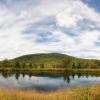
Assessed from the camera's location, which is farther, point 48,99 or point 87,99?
point 48,99

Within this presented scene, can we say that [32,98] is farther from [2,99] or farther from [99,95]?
[99,95]

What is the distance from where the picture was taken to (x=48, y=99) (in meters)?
22.5

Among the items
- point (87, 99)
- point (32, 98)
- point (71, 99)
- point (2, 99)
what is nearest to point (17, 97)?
point (32, 98)

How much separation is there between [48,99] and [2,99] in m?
4.53

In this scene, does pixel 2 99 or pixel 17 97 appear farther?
pixel 17 97

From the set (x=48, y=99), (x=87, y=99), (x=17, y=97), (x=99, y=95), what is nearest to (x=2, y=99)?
(x=17, y=97)

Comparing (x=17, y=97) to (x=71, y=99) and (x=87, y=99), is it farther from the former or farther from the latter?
(x=87, y=99)

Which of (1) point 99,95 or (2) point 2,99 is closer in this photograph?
(2) point 2,99

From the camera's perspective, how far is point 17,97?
21875mm

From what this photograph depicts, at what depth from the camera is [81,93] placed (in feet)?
73.4

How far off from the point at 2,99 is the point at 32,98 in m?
3.70

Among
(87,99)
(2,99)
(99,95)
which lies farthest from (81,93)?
(2,99)

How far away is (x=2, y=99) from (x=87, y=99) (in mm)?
6034

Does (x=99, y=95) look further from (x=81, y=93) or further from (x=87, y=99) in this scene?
(x=87, y=99)
